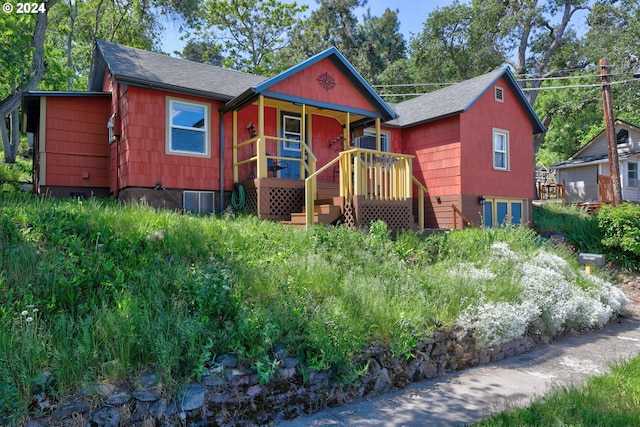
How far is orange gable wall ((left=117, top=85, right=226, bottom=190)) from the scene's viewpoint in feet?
32.8

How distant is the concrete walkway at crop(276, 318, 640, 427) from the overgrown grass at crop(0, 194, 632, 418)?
1.38 ft

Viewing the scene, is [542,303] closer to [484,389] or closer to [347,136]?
[484,389]

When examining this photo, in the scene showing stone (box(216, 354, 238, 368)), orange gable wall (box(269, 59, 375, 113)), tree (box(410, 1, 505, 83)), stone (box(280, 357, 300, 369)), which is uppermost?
tree (box(410, 1, 505, 83))

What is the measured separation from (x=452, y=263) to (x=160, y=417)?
5631 millimetres

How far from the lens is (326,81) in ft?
38.3

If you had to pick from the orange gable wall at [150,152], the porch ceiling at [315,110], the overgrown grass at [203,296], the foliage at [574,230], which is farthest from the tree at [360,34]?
the overgrown grass at [203,296]

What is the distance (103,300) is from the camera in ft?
14.3

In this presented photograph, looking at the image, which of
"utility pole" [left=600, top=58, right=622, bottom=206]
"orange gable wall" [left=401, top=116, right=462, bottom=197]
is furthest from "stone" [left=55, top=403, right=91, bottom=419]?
"utility pole" [left=600, top=58, right=622, bottom=206]

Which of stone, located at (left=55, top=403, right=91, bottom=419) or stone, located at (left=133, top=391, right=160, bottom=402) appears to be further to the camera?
stone, located at (left=133, top=391, right=160, bottom=402)

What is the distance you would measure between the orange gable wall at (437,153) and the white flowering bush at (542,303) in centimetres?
508

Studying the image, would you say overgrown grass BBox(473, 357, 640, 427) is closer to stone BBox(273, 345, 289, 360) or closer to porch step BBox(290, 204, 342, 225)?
stone BBox(273, 345, 289, 360)

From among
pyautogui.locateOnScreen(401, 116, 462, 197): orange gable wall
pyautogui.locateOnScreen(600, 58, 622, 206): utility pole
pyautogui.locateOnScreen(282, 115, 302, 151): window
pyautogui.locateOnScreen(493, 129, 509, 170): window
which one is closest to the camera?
pyautogui.locateOnScreen(282, 115, 302, 151): window

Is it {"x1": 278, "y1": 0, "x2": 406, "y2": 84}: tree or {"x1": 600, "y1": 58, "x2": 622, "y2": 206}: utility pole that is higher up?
{"x1": 278, "y1": 0, "x2": 406, "y2": 84}: tree

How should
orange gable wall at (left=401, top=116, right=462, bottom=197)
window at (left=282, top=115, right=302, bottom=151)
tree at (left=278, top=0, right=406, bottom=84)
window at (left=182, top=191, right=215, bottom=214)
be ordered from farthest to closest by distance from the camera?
tree at (left=278, top=0, right=406, bottom=84), orange gable wall at (left=401, top=116, right=462, bottom=197), window at (left=282, top=115, right=302, bottom=151), window at (left=182, top=191, right=215, bottom=214)
